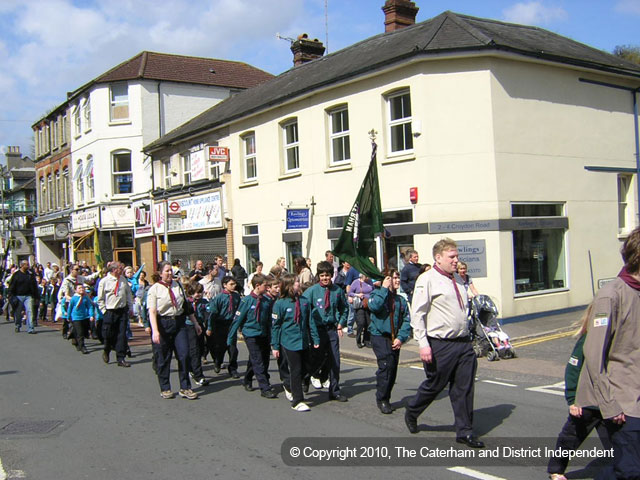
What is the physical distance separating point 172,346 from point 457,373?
412cm

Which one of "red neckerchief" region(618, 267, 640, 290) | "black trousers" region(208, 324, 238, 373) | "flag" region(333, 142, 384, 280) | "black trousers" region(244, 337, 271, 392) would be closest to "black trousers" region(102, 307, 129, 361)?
"black trousers" region(208, 324, 238, 373)

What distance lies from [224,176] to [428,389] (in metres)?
17.1

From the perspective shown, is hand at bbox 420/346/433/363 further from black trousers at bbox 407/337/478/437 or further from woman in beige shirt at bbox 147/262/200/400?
woman in beige shirt at bbox 147/262/200/400

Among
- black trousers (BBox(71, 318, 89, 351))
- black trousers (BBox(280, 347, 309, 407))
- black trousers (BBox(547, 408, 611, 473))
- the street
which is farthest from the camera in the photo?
black trousers (BBox(71, 318, 89, 351))

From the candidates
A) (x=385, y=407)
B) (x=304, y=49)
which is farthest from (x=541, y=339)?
(x=304, y=49)

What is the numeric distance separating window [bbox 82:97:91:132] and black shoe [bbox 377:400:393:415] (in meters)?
28.2

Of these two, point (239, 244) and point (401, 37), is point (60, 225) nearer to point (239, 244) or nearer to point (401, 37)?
point (239, 244)

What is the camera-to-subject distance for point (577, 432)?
172 inches

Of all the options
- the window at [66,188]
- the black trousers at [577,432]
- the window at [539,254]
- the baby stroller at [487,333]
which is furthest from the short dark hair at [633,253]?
the window at [66,188]

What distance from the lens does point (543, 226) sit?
14.7 meters

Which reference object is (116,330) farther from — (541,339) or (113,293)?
(541,339)

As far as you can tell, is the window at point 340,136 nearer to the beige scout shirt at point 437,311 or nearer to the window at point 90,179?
the beige scout shirt at point 437,311

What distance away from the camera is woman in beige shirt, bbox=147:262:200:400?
26.5 ft

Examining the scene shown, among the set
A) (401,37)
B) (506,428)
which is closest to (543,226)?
(401,37)
